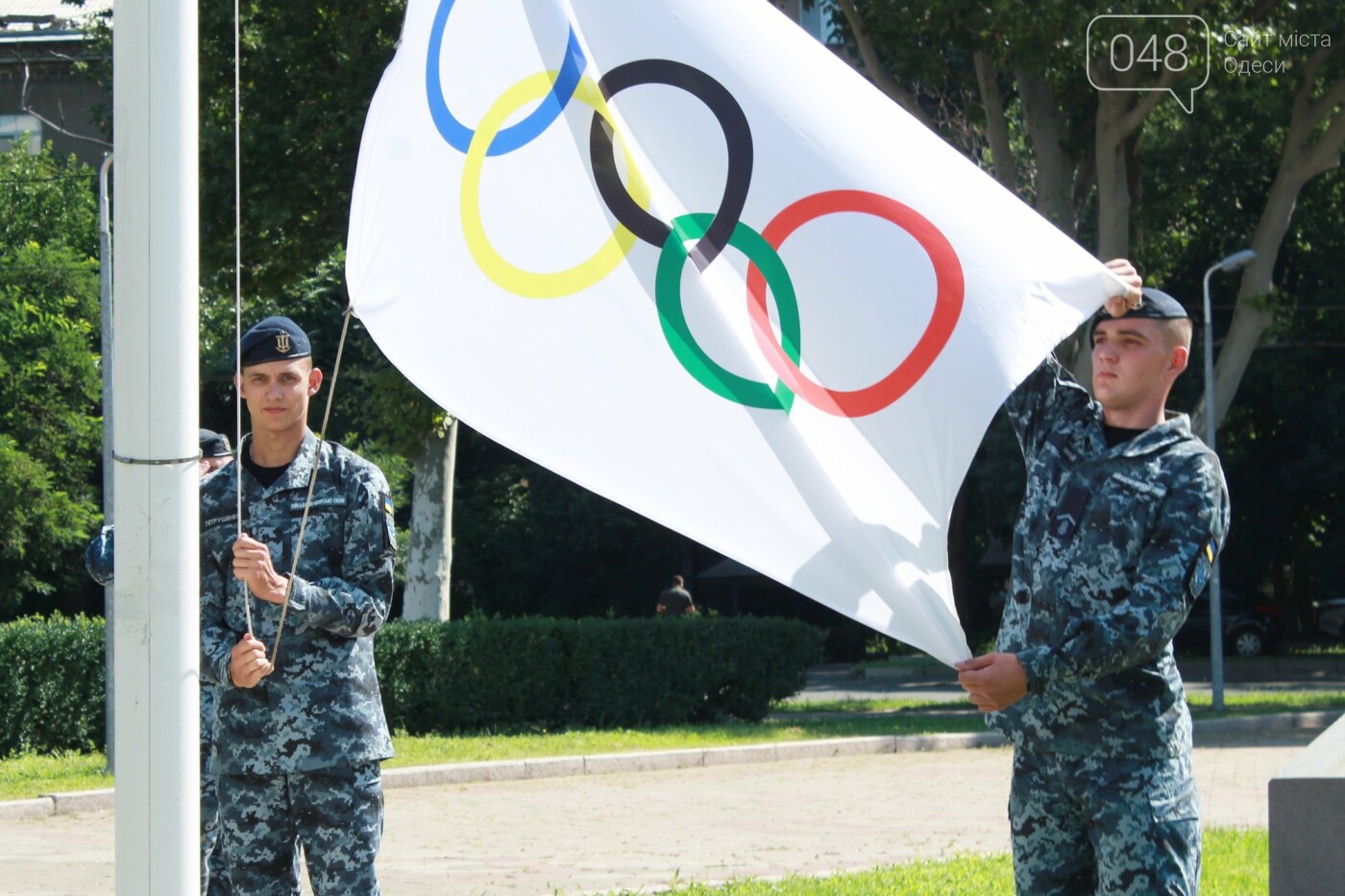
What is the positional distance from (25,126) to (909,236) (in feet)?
121

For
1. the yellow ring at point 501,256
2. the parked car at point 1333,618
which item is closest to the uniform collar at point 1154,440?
the yellow ring at point 501,256

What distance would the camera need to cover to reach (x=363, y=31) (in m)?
18.2

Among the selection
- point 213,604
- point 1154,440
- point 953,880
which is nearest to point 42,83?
point 953,880

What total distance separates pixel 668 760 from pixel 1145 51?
353 inches

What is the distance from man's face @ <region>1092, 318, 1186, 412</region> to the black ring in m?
1.02

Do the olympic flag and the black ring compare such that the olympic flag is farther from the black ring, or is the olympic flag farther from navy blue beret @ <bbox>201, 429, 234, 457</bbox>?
navy blue beret @ <bbox>201, 429, 234, 457</bbox>

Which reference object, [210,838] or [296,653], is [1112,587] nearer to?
[296,653]

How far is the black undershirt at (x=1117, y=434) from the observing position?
13.6 ft

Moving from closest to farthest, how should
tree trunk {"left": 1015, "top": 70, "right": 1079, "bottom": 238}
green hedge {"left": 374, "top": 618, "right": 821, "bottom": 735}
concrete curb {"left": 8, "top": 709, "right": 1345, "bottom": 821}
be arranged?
concrete curb {"left": 8, "top": 709, "right": 1345, "bottom": 821}, green hedge {"left": 374, "top": 618, "right": 821, "bottom": 735}, tree trunk {"left": 1015, "top": 70, "right": 1079, "bottom": 238}

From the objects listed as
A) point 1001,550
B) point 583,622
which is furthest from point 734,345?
point 1001,550

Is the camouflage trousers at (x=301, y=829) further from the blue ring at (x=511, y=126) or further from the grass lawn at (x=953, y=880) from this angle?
the grass lawn at (x=953, y=880)

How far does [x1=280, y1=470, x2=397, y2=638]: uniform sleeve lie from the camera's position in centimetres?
414

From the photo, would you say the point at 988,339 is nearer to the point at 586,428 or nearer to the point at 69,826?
the point at 586,428

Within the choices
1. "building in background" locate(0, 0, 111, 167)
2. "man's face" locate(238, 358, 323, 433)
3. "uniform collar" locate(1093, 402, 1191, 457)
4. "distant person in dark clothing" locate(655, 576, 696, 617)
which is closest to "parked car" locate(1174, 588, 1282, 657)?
"distant person in dark clothing" locate(655, 576, 696, 617)
